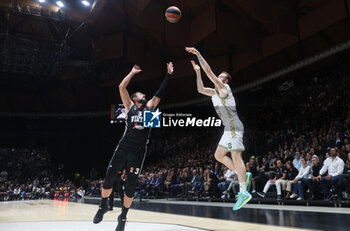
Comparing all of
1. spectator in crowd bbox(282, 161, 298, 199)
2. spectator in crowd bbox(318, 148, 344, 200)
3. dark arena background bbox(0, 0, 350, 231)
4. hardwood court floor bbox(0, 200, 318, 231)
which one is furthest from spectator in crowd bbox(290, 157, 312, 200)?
hardwood court floor bbox(0, 200, 318, 231)

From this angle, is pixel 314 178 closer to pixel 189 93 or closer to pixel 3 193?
pixel 189 93

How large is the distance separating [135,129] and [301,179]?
19.9 feet

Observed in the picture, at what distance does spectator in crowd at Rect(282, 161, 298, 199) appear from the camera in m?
8.62

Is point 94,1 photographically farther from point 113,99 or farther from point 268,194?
point 268,194

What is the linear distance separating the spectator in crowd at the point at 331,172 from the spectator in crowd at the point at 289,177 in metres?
0.78

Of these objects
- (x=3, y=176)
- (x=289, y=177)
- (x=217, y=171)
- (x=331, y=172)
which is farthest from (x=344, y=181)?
(x=3, y=176)

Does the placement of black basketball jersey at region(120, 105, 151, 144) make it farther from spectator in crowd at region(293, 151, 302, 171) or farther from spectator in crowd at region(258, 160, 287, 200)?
spectator in crowd at region(293, 151, 302, 171)

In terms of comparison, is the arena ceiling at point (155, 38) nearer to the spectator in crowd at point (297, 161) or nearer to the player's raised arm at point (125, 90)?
the spectator in crowd at point (297, 161)

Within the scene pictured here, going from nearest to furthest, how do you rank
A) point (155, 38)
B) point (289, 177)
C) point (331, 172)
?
point (331, 172) → point (289, 177) → point (155, 38)

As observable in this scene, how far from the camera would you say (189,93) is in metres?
19.9

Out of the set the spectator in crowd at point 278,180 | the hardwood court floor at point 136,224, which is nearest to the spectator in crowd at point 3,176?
the hardwood court floor at point 136,224

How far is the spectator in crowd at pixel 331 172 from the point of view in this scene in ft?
25.0

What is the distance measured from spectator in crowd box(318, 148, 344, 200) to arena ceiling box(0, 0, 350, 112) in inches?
242

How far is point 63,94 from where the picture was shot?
75.2ft
